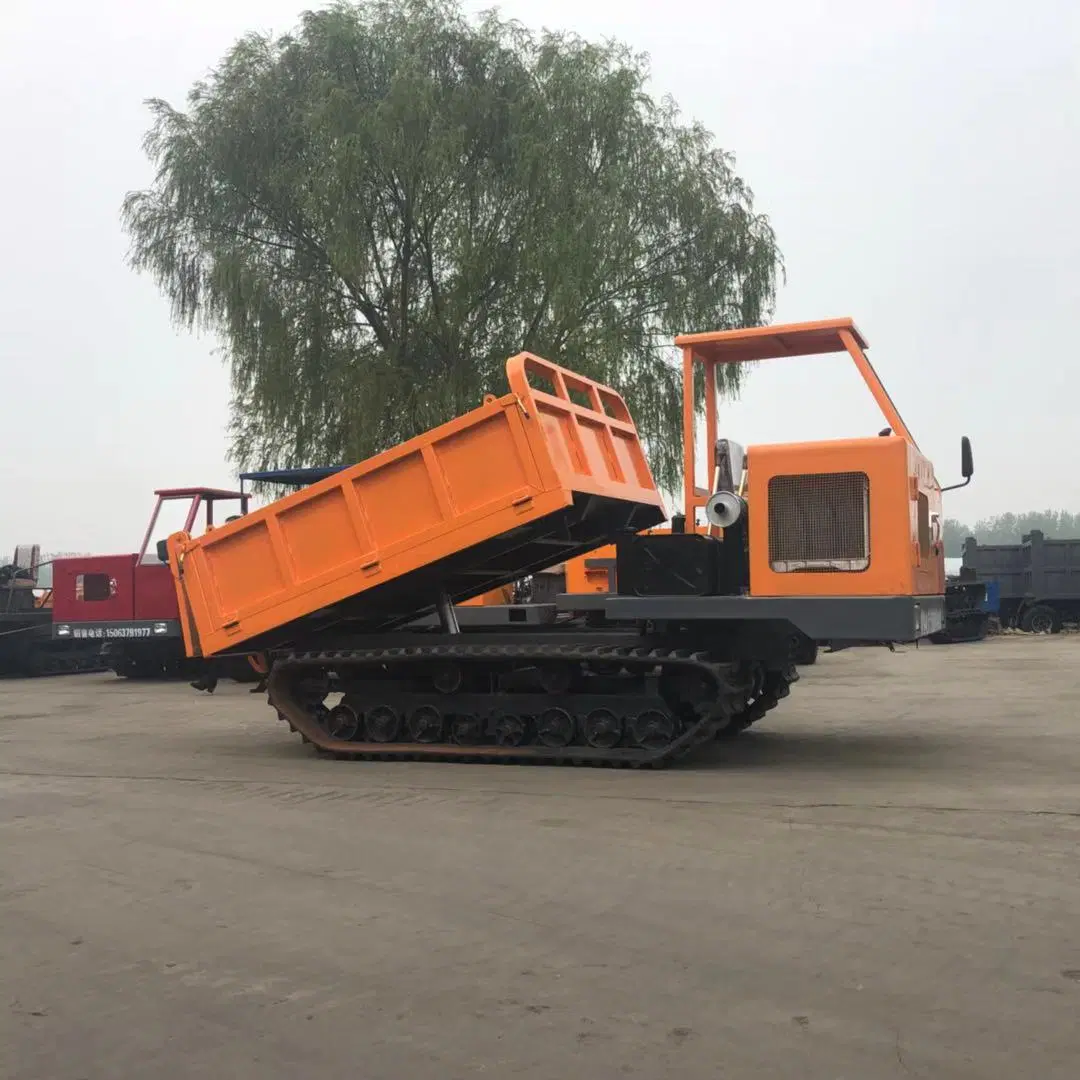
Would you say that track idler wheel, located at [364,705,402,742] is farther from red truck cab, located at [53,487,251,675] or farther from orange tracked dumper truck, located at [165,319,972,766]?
red truck cab, located at [53,487,251,675]

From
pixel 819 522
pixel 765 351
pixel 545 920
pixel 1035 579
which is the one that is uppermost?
pixel 765 351

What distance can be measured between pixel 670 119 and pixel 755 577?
18.8 meters

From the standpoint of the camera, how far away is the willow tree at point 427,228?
23.2m

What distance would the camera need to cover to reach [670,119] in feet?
82.0

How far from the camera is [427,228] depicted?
78.3 feet

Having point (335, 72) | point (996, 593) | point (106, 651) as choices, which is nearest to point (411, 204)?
point (335, 72)

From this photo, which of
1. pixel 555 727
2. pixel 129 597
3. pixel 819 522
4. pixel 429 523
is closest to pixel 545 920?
pixel 555 727

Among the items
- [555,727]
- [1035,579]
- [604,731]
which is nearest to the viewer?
[604,731]

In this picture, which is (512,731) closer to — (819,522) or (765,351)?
(819,522)

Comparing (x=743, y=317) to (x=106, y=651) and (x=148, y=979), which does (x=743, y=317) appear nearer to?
(x=106, y=651)

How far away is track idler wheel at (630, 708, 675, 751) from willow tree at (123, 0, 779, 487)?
14.9m

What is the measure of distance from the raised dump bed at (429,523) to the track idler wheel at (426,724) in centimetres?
88

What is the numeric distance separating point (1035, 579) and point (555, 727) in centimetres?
2428

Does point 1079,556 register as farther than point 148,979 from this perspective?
Yes
